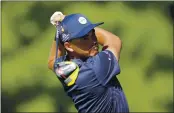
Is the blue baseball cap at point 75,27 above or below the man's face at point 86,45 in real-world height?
above

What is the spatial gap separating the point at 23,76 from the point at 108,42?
3317mm

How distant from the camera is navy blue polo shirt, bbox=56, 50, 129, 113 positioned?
3.13 meters

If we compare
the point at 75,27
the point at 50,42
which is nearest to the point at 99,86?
the point at 75,27

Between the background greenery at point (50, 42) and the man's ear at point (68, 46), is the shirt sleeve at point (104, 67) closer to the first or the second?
the man's ear at point (68, 46)

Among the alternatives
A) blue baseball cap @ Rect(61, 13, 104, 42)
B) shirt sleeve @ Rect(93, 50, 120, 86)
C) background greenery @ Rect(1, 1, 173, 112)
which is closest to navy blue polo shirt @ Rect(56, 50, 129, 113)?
shirt sleeve @ Rect(93, 50, 120, 86)

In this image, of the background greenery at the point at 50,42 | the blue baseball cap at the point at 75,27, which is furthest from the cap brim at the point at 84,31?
the background greenery at the point at 50,42

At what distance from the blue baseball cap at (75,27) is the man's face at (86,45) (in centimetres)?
3

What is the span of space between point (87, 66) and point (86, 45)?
0.42 feet

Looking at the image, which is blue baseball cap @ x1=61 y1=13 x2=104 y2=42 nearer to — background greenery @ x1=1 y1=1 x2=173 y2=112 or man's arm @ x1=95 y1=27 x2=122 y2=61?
man's arm @ x1=95 y1=27 x2=122 y2=61

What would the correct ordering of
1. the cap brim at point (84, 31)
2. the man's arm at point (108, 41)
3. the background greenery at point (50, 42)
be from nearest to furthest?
the cap brim at point (84, 31), the man's arm at point (108, 41), the background greenery at point (50, 42)

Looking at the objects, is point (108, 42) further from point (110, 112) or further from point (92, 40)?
point (110, 112)

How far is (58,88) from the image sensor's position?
641 cm

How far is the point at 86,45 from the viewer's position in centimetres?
308

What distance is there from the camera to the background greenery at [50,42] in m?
6.40
